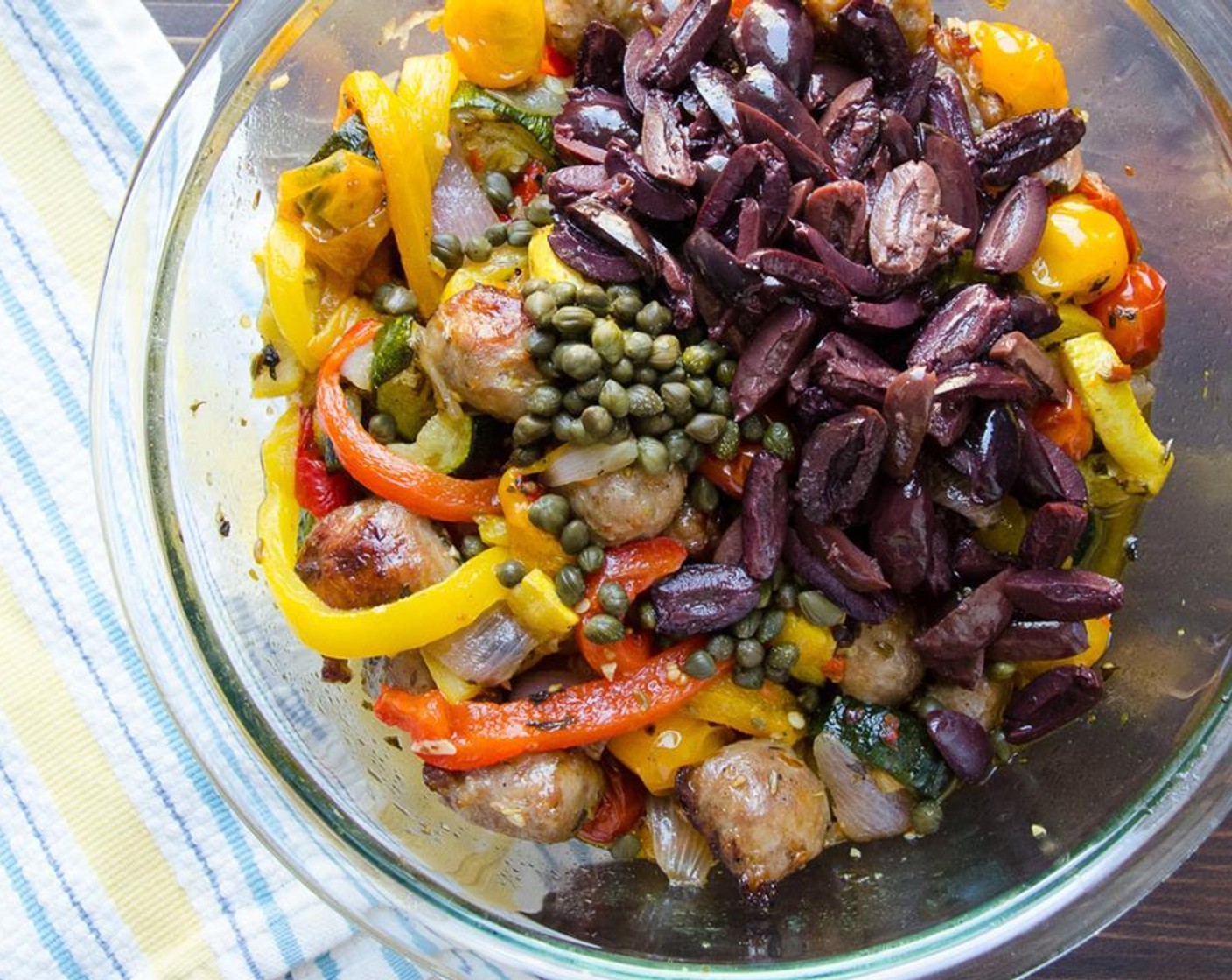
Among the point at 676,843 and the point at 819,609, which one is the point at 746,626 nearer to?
the point at 819,609

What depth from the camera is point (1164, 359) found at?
3.42 metres

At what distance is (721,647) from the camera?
9.70 ft

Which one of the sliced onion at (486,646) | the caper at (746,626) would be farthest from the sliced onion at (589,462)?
the caper at (746,626)

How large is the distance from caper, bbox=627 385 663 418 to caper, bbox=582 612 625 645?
48 cm

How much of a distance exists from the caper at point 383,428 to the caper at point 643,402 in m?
0.62

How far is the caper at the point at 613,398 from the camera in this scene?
276 centimetres

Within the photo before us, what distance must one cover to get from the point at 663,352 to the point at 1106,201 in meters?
1.28

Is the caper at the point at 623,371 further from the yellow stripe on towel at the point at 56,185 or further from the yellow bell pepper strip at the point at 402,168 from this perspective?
the yellow stripe on towel at the point at 56,185

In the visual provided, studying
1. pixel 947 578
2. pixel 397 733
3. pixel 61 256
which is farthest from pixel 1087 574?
pixel 61 256

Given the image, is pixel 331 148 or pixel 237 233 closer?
pixel 331 148

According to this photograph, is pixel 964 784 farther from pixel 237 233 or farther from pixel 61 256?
pixel 61 256

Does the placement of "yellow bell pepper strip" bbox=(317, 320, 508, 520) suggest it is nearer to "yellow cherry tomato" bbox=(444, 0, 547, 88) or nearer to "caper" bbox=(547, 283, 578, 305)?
"caper" bbox=(547, 283, 578, 305)

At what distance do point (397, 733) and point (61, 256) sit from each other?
194 cm

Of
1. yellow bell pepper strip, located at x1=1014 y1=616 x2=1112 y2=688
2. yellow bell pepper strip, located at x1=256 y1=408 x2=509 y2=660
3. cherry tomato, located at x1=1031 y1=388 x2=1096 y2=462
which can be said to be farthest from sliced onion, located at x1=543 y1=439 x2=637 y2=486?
yellow bell pepper strip, located at x1=1014 y1=616 x2=1112 y2=688
